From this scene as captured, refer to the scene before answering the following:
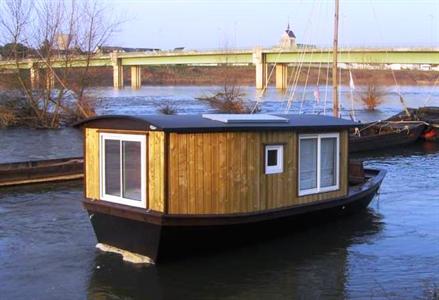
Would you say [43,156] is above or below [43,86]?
below

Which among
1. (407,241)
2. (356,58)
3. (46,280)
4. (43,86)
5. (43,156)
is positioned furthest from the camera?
(356,58)

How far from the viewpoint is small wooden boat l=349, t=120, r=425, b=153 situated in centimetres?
3116

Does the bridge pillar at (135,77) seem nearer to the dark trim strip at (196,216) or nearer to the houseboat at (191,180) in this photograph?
the dark trim strip at (196,216)

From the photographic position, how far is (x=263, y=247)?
38.4ft

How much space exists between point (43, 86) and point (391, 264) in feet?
106

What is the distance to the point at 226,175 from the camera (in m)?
10.6

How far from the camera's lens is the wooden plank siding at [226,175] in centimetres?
1012

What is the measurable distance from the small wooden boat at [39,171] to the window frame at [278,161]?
9.68m

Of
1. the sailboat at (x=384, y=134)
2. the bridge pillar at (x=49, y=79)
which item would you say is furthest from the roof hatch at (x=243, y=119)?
the bridge pillar at (x=49, y=79)

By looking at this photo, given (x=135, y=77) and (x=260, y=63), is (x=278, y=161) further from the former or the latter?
(x=135, y=77)

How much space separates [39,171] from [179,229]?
33.1ft

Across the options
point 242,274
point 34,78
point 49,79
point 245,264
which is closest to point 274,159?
point 245,264

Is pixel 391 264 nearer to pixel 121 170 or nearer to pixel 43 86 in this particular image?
pixel 121 170

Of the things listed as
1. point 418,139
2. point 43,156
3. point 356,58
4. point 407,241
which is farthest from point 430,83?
point 407,241
